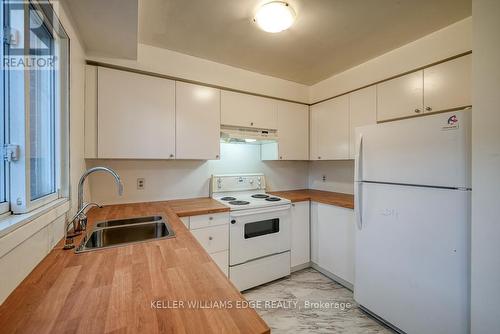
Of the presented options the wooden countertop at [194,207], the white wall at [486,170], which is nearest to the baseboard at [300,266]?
the wooden countertop at [194,207]

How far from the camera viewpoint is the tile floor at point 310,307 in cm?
170

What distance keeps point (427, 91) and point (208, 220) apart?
85.2 inches

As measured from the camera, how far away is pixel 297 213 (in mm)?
2449

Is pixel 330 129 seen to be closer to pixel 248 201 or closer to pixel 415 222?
pixel 248 201

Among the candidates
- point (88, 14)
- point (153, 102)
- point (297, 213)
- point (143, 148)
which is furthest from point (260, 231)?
point (88, 14)

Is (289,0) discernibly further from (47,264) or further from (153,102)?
(47,264)

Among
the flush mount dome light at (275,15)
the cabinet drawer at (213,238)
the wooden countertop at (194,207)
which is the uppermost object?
the flush mount dome light at (275,15)

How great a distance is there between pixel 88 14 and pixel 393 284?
270cm

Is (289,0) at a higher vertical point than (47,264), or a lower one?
higher

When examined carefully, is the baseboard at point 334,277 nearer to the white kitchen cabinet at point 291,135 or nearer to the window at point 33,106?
the white kitchen cabinet at point 291,135

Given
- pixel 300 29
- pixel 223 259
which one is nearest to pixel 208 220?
pixel 223 259

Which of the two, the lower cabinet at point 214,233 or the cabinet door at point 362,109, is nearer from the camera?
the lower cabinet at point 214,233

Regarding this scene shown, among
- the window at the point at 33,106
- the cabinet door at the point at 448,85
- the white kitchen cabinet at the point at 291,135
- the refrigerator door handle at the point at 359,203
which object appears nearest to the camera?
the window at the point at 33,106

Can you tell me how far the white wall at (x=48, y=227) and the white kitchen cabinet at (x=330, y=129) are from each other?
2.46m
